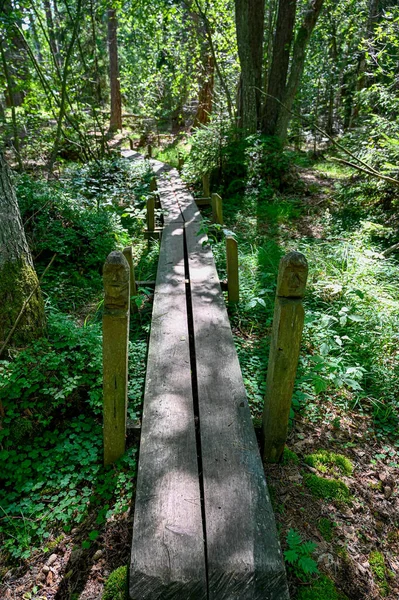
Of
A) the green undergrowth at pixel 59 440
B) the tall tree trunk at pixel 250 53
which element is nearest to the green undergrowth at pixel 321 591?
the green undergrowth at pixel 59 440

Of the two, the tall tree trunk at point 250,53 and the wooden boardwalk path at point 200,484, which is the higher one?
the tall tree trunk at point 250,53

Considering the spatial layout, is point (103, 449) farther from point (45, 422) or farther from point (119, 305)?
point (119, 305)

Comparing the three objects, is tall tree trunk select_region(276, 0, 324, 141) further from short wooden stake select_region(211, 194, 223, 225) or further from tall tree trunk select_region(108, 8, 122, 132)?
tall tree trunk select_region(108, 8, 122, 132)

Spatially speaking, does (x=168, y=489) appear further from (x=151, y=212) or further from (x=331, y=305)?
(x=151, y=212)

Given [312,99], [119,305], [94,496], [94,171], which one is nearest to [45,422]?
[94,496]

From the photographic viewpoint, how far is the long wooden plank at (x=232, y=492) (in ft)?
5.08

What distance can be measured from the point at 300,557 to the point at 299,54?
1049 cm

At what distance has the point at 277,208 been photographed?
8.06 metres

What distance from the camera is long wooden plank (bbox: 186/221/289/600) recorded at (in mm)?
1549

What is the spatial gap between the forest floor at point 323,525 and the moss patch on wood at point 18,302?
137cm

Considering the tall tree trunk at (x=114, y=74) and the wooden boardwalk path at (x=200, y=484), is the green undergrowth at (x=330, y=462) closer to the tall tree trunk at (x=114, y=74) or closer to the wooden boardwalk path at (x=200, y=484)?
the wooden boardwalk path at (x=200, y=484)

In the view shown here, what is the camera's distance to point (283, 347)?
7.07 feet

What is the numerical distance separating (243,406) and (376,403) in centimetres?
152

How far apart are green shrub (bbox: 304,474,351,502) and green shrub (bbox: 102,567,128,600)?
1300 mm
